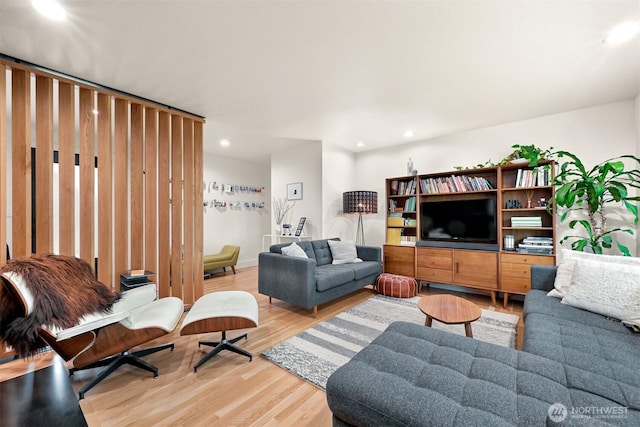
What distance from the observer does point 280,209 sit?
522 cm

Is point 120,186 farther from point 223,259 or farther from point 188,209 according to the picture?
point 223,259

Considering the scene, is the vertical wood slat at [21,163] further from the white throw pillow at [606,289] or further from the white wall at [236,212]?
the white throw pillow at [606,289]

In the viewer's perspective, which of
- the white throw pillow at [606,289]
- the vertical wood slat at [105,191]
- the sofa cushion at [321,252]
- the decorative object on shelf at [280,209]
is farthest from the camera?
the decorative object on shelf at [280,209]

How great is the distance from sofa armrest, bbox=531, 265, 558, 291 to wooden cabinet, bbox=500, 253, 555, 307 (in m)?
0.75

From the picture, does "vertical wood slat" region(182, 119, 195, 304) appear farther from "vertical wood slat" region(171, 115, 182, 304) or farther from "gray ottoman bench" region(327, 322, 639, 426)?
"gray ottoman bench" region(327, 322, 639, 426)

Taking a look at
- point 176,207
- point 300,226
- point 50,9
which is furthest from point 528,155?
point 50,9

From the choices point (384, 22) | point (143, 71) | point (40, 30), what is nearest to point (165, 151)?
point (143, 71)

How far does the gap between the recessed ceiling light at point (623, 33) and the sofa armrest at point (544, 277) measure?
185 centimetres

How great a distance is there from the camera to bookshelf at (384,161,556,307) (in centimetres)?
313

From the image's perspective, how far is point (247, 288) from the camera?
4.13 metres

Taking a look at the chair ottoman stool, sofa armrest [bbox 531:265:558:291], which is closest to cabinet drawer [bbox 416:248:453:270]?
sofa armrest [bbox 531:265:558:291]

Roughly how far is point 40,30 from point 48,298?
71.9 inches

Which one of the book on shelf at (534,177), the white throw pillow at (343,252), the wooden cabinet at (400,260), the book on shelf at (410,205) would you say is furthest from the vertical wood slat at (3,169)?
the book on shelf at (534,177)

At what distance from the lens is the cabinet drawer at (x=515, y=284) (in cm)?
308
